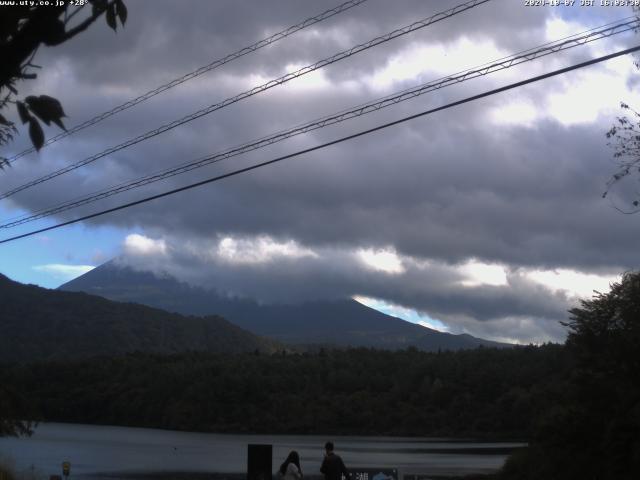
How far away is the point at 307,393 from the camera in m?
123

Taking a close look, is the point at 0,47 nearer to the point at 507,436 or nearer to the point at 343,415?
the point at 507,436

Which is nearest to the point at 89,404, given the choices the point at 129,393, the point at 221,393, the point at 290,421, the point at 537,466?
the point at 129,393

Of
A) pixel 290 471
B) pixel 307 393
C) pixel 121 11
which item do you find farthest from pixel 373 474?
pixel 307 393

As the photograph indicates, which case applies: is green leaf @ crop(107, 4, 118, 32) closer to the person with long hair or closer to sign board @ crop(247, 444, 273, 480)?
sign board @ crop(247, 444, 273, 480)

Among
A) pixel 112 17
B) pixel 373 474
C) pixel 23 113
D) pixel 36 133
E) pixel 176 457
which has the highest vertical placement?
pixel 112 17

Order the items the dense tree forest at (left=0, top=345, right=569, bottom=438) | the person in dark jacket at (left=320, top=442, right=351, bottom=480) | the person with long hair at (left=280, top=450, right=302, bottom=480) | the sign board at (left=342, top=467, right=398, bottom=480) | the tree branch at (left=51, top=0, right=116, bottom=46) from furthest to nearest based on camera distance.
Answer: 1. the dense tree forest at (left=0, top=345, right=569, bottom=438)
2. the person with long hair at (left=280, top=450, right=302, bottom=480)
3. the person in dark jacket at (left=320, top=442, right=351, bottom=480)
4. the sign board at (left=342, top=467, right=398, bottom=480)
5. the tree branch at (left=51, top=0, right=116, bottom=46)

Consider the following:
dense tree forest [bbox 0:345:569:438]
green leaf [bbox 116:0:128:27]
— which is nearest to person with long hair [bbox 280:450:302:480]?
green leaf [bbox 116:0:128:27]

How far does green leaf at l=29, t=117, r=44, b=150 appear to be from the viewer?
420 cm

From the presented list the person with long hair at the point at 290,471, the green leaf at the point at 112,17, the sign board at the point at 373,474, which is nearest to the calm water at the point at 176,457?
the person with long hair at the point at 290,471

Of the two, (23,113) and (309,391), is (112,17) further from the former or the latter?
(309,391)

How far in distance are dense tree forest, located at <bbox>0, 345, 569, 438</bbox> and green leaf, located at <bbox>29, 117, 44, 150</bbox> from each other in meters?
98.6

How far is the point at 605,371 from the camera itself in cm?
1977

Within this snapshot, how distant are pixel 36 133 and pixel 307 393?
4750 inches

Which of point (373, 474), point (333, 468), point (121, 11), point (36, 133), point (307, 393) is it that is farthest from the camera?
point (307, 393)
